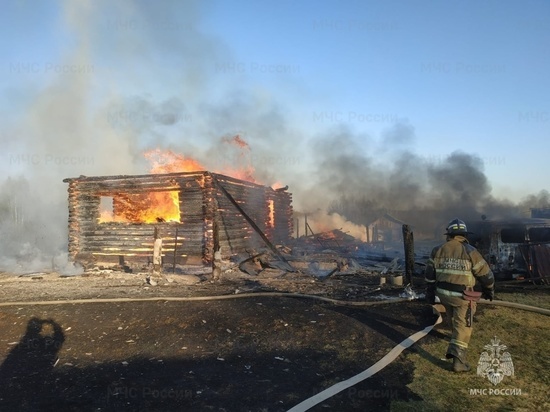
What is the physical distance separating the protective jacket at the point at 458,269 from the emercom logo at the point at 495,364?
99 cm

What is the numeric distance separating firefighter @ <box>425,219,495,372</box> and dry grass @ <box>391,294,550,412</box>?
14.3 inches

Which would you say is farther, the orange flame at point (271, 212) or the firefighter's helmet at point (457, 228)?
the orange flame at point (271, 212)

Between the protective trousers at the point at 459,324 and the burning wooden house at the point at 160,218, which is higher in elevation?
the burning wooden house at the point at 160,218

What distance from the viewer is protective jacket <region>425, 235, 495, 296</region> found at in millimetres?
5039

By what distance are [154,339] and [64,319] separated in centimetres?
252

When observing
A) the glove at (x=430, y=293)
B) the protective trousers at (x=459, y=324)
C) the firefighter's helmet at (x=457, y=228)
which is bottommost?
the protective trousers at (x=459, y=324)

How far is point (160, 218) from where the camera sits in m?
17.0

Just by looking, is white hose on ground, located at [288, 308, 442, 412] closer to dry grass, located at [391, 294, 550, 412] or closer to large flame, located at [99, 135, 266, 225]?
dry grass, located at [391, 294, 550, 412]

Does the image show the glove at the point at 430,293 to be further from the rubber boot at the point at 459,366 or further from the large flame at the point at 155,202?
the large flame at the point at 155,202

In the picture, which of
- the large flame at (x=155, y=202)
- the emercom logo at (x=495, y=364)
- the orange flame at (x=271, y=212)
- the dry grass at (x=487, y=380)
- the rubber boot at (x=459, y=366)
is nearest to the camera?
the dry grass at (x=487, y=380)

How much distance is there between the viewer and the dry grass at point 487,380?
396 centimetres

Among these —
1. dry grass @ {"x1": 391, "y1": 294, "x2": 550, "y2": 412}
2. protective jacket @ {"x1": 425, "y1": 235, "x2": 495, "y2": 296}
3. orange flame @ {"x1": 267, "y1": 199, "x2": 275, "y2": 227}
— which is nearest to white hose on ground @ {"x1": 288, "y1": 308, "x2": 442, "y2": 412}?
dry grass @ {"x1": 391, "y1": 294, "x2": 550, "y2": 412}

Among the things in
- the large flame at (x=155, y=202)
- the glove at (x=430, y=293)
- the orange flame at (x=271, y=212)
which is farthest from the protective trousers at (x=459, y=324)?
the orange flame at (x=271, y=212)

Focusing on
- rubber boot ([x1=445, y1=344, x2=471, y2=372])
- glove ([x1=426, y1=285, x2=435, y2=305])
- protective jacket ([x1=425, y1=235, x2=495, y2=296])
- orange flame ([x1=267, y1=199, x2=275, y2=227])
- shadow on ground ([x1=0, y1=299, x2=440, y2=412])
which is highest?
orange flame ([x1=267, y1=199, x2=275, y2=227])
